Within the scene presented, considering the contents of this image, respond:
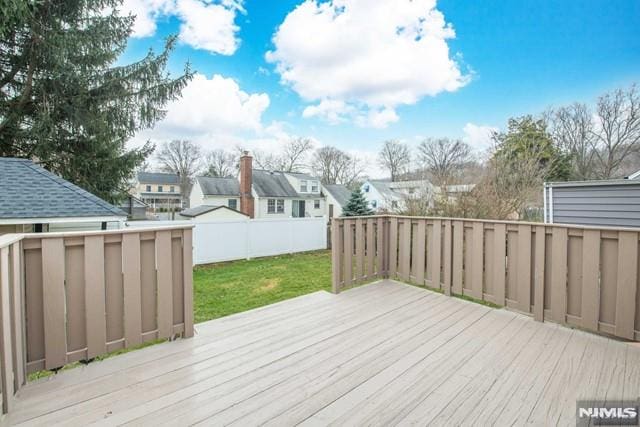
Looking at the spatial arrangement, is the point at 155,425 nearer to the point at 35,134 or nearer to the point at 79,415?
the point at 79,415

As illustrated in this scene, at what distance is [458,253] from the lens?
3.40 meters

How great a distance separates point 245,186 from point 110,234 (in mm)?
16610

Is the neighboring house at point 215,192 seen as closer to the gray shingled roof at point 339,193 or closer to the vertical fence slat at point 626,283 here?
the gray shingled roof at point 339,193

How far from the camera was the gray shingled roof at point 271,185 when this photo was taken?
69.6 feet

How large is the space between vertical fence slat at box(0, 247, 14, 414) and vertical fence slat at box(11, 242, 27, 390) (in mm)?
103

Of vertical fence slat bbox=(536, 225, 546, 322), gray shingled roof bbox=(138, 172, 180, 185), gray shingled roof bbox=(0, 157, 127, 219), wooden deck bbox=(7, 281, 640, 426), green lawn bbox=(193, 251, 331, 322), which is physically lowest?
green lawn bbox=(193, 251, 331, 322)

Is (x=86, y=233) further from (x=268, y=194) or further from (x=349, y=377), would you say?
(x=268, y=194)

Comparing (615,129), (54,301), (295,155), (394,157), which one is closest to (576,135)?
(615,129)

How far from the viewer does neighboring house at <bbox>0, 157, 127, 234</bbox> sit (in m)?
4.52

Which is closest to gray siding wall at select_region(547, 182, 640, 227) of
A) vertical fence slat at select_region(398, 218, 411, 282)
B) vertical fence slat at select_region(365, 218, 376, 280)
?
vertical fence slat at select_region(398, 218, 411, 282)

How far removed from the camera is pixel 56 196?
500 cm

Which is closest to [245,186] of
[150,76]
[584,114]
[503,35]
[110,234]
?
[150,76]

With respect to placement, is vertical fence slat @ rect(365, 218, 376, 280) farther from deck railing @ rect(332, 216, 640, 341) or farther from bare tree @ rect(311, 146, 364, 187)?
bare tree @ rect(311, 146, 364, 187)

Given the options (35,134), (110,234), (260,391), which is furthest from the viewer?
(35,134)
